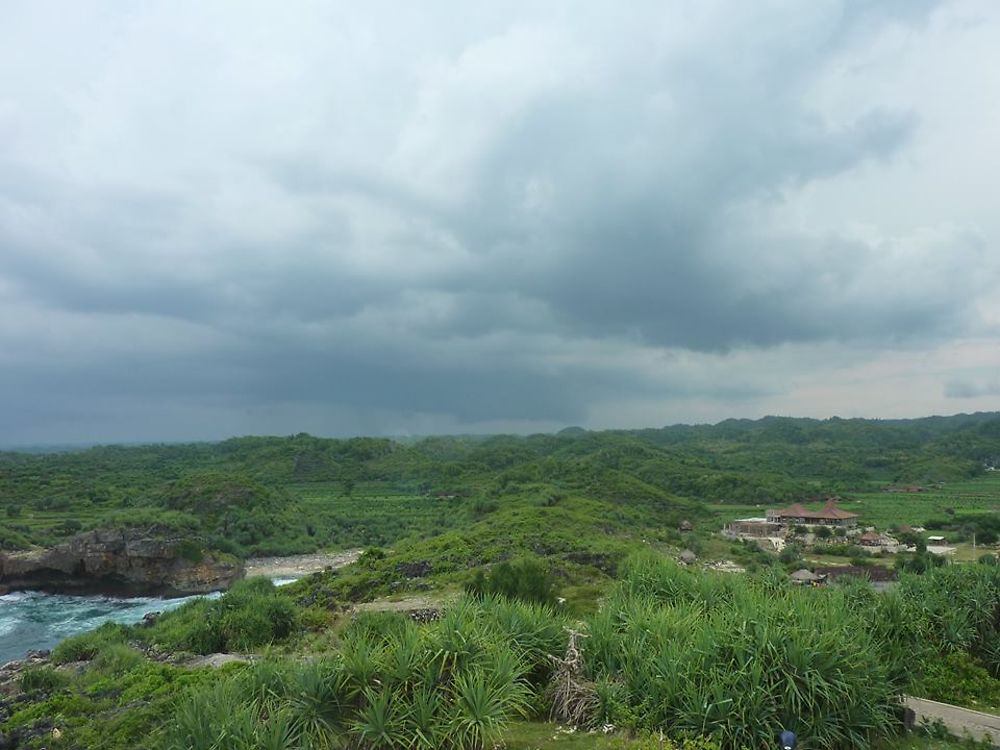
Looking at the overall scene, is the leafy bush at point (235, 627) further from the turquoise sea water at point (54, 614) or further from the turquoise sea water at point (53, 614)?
the turquoise sea water at point (53, 614)

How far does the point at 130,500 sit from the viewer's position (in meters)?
79.4

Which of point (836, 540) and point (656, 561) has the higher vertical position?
point (656, 561)

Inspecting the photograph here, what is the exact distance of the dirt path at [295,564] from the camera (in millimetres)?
58781

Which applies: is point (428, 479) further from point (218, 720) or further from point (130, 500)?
point (218, 720)

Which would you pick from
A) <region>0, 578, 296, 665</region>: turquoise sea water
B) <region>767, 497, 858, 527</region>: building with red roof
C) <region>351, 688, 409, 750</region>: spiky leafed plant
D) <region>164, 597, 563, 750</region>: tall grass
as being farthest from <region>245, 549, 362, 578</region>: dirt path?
<region>351, 688, 409, 750</region>: spiky leafed plant

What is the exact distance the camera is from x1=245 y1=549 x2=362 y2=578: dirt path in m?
58.8

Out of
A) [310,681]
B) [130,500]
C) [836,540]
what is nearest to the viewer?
[310,681]

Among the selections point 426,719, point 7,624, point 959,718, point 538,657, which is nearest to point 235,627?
Result: point 538,657

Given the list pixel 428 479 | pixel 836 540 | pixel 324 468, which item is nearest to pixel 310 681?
pixel 836 540

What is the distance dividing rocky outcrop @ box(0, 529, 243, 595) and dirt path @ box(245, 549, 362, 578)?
400cm

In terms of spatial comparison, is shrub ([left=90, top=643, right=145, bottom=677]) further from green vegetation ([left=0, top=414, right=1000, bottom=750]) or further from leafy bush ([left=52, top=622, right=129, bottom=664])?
leafy bush ([left=52, top=622, right=129, bottom=664])

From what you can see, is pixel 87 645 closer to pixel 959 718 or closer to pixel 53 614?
pixel 53 614

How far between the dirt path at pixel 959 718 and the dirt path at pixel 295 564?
50.2 metres

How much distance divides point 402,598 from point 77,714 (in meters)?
17.2
